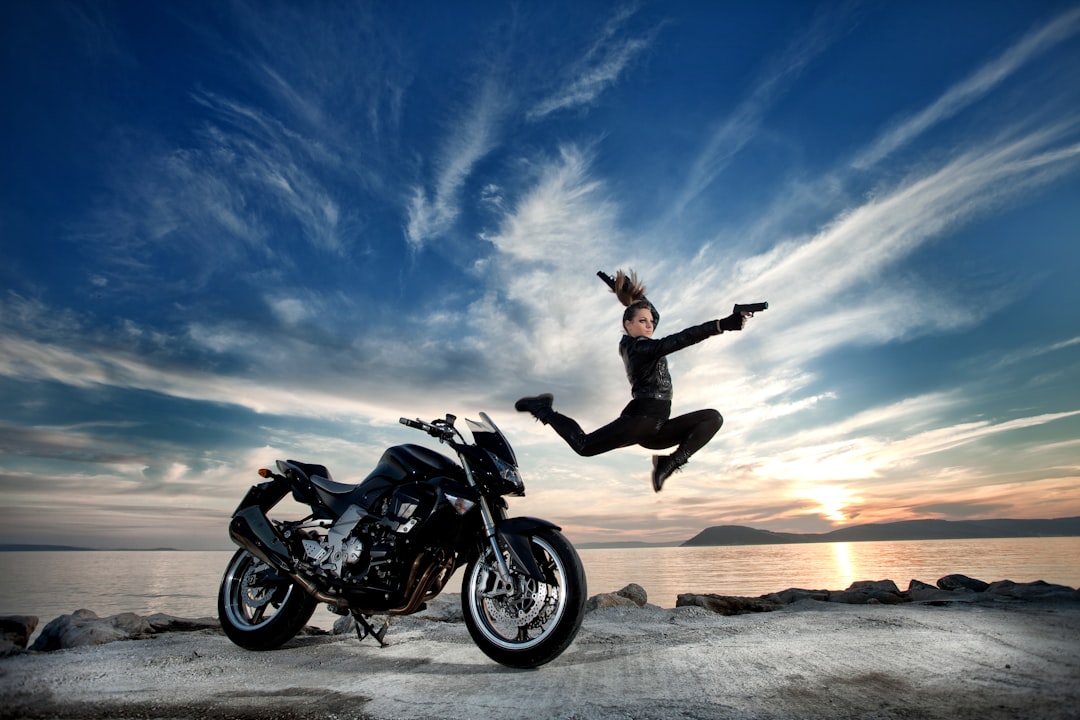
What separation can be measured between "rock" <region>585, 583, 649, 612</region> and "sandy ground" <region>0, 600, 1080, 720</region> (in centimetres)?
278

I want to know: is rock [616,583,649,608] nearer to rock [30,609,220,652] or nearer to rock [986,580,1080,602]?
rock [986,580,1080,602]

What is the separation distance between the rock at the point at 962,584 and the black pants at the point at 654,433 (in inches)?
283

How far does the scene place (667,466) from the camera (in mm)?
4648

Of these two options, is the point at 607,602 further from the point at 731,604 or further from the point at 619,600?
the point at 731,604

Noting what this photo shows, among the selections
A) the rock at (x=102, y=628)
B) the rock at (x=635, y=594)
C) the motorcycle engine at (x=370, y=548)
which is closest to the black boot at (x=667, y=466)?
the motorcycle engine at (x=370, y=548)

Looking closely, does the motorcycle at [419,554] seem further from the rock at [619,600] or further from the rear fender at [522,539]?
the rock at [619,600]

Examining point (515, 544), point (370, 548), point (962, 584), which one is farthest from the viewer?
point (962, 584)

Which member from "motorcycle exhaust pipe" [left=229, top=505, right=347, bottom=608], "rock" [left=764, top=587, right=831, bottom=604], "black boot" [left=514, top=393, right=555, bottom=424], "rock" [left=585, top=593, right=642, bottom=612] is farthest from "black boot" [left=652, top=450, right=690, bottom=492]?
"rock" [left=764, top=587, right=831, bottom=604]

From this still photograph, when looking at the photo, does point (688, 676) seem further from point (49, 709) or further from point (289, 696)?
point (49, 709)

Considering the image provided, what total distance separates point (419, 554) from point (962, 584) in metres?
10.1

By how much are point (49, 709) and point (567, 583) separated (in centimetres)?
276

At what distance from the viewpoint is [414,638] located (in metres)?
5.25

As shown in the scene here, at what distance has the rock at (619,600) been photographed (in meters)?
7.96

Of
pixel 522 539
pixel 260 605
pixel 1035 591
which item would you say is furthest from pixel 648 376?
pixel 1035 591
